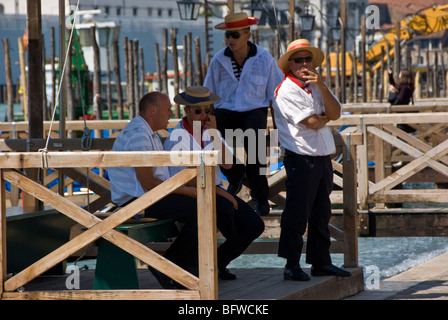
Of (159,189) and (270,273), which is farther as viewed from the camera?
(270,273)

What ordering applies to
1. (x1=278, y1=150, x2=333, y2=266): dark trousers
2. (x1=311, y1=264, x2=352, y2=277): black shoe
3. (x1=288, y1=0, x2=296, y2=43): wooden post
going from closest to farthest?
(x1=278, y1=150, x2=333, y2=266): dark trousers, (x1=311, y1=264, x2=352, y2=277): black shoe, (x1=288, y1=0, x2=296, y2=43): wooden post

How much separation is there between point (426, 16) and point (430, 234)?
32.4m

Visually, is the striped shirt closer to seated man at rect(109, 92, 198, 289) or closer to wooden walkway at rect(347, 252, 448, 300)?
seated man at rect(109, 92, 198, 289)

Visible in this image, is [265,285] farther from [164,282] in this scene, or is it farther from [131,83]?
[131,83]

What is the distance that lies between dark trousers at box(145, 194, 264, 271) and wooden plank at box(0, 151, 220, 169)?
0.73m

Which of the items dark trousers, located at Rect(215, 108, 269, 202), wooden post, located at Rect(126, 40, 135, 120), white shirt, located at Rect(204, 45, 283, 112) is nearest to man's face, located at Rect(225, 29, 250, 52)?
white shirt, located at Rect(204, 45, 283, 112)

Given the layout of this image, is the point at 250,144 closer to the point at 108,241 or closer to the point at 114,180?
the point at 114,180

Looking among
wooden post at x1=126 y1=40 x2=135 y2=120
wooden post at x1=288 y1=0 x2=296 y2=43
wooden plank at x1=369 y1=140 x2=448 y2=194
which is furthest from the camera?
wooden post at x1=126 y1=40 x2=135 y2=120

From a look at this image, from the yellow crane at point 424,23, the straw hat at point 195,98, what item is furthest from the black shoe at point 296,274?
the yellow crane at point 424,23

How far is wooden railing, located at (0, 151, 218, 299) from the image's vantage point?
15.9ft

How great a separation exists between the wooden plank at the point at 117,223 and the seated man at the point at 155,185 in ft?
1.78

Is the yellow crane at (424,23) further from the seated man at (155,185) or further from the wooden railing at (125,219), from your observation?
the wooden railing at (125,219)

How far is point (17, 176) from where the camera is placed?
520 cm
